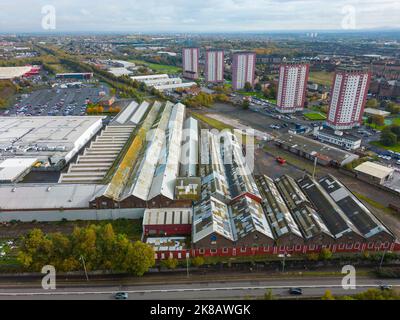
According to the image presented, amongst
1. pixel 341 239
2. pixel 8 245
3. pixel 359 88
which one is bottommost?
pixel 8 245

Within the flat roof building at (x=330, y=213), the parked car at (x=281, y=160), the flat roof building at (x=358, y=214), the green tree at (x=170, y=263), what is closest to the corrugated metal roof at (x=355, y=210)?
the flat roof building at (x=358, y=214)

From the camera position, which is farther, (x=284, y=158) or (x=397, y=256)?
(x=284, y=158)

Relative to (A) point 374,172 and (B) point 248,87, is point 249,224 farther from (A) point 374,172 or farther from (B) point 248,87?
(B) point 248,87

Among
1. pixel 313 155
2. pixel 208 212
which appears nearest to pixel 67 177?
pixel 208 212

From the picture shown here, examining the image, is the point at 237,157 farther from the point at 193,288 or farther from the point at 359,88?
the point at 359,88

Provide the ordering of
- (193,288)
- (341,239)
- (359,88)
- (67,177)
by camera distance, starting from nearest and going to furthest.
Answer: (193,288) → (341,239) → (67,177) → (359,88)

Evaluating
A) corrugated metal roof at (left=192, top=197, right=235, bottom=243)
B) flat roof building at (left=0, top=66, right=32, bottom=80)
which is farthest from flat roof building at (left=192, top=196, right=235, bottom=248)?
flat roof building at (left=0, top=66, right=32, bottom=80)

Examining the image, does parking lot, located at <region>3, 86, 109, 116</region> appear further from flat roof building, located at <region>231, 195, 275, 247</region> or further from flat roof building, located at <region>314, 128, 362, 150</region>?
flat roof building, located at <region>231, 195, 275, 247</region>

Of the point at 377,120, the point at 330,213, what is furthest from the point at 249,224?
the point at 377,120
